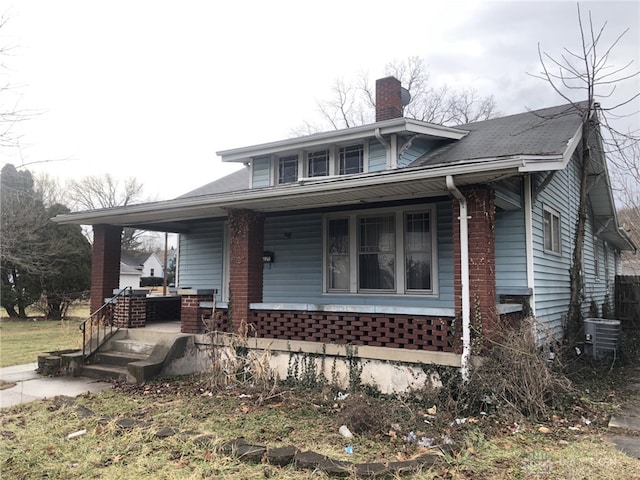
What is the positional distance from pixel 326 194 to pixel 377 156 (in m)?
3.20

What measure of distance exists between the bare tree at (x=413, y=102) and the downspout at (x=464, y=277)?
22668mm

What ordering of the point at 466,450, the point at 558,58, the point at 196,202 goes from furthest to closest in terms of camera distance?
the point at 558,58
the point at 196,202
the point at 466,450

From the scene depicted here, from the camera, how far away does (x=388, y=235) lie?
8727mm

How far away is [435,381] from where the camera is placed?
19.4 ft

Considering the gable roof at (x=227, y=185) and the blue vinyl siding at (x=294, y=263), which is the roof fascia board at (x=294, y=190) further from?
the gable roof at (x=227, y=185)

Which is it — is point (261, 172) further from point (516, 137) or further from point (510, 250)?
point (510, 250)

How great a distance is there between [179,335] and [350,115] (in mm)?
23542

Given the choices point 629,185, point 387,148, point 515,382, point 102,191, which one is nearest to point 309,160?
point 387,148

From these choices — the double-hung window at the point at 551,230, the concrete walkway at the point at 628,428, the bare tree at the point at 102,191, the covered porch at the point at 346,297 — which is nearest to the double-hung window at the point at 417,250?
the covered porch at the point at 346,297

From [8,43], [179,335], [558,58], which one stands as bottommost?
[179,335]

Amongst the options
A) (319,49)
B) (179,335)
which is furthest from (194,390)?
(319,49)

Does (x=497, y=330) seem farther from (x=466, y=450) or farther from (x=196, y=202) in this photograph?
(x=196, y=202)

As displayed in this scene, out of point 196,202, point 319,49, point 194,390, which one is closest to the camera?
point 194,390

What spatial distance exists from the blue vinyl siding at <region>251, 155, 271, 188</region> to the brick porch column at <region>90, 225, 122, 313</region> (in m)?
3.34
